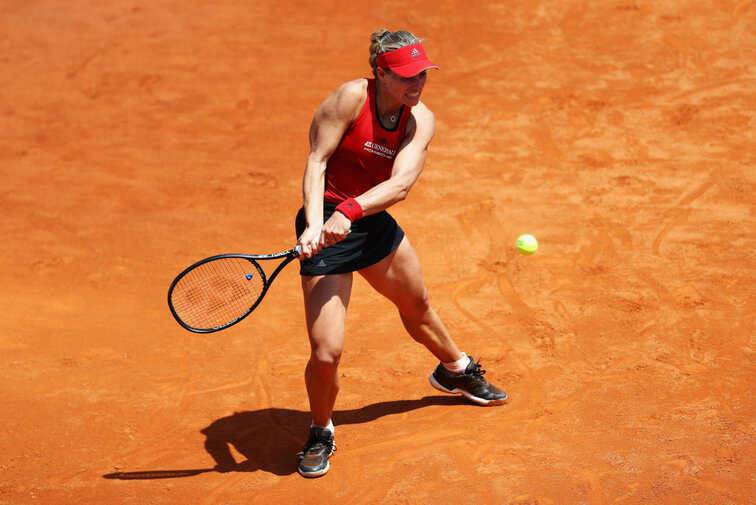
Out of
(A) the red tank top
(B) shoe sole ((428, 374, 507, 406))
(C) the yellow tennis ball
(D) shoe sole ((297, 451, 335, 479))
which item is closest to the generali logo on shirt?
(A) the red tank top

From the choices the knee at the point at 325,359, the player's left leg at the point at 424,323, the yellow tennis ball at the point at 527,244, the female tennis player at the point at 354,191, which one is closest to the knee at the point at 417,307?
the player's left leg at the point at 424,323

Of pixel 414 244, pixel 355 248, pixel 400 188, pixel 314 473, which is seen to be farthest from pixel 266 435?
pixel 414 244

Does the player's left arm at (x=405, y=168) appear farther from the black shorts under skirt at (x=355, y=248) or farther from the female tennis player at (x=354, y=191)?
the black shorts under skirt at (x=355, y=248)

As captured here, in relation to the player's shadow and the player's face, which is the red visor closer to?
the player's face

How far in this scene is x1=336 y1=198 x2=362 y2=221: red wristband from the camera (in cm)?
375

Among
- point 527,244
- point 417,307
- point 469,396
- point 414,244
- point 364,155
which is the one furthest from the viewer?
point 414,244

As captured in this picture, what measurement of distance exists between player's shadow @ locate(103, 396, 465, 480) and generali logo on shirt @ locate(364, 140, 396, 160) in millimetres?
1670

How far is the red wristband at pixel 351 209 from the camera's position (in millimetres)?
3754

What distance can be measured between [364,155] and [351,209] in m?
0.37

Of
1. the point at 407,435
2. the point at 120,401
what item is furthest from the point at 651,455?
the point at 120,401

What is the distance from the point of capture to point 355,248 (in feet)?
13.3

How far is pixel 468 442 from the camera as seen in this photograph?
173 inches

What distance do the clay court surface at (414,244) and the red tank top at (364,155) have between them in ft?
4.88

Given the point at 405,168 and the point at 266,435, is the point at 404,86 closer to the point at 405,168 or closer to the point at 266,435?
the point at 405,168
